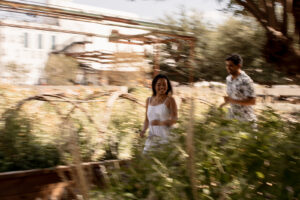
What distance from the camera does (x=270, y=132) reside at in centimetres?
227

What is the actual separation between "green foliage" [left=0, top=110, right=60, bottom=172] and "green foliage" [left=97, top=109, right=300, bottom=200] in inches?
92.0

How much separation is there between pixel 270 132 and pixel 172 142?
61 centimetres

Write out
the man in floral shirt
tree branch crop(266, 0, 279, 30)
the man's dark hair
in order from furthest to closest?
the man's dark hair, the man in floral shirt, tree branch crop(266, 0, 279, 30)

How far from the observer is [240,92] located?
169 inches

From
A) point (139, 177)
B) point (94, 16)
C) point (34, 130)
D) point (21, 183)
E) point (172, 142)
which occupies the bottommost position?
point (21, 183)

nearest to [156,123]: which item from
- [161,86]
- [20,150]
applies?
[161,86]

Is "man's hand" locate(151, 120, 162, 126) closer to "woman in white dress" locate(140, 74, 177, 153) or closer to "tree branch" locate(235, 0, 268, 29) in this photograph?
"woman in white dress" locate(140, 74, 177, 153)

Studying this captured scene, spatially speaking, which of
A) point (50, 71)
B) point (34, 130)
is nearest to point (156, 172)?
point (34, 130)

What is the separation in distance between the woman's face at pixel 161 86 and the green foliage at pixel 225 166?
2.02m

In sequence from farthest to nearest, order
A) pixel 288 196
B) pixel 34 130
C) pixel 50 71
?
pixel 50 71 → pixel 34 130 → pixel 288 196

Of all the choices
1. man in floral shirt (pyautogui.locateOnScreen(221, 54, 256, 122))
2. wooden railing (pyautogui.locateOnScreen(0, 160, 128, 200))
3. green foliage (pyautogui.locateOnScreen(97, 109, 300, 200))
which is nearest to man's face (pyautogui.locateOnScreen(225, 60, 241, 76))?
man in floral shirt (pyautogui.locateOnScreen(221, 54, 256, 122))

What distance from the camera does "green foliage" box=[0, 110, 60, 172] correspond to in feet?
14.6

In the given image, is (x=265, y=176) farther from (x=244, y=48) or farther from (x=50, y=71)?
(x=244, y=48)

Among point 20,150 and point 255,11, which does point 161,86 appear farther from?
point 20,150
